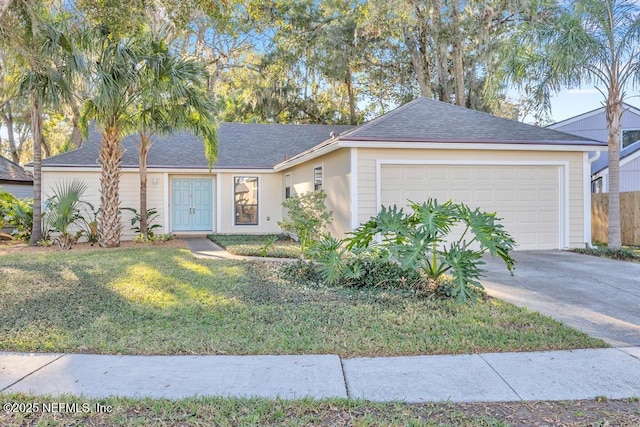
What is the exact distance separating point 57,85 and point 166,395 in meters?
8.45

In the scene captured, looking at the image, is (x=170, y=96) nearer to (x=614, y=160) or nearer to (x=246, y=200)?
(x=246, y=200)

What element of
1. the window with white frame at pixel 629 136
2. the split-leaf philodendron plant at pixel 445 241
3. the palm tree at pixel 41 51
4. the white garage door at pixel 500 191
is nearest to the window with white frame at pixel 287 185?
the white garage door at pixel 500 191

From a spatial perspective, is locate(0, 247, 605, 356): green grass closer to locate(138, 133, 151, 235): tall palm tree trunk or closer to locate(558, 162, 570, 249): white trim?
locate(138, 133, 151, 235): tall palm tree trunk

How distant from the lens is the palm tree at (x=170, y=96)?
9523 mm

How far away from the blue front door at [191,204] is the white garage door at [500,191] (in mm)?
7931

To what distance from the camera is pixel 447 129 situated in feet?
34.0

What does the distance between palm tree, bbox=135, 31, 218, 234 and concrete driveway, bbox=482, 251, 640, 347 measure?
7559mm

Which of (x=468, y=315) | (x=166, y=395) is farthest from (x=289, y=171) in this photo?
(x=166, y=395)

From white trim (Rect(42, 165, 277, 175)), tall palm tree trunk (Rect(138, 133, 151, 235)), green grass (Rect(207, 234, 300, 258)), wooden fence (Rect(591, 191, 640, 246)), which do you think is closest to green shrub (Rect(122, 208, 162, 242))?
Result: tall palm tree trunk (Rect(138, 133, 151, 235))

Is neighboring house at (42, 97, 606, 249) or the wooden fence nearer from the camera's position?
neighboring house at (42, 97, 606, 249)

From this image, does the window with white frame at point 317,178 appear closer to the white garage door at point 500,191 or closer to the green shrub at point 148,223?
the white garage door at point 500,191

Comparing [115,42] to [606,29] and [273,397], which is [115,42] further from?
[606,29]

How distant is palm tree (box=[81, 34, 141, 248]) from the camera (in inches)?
361

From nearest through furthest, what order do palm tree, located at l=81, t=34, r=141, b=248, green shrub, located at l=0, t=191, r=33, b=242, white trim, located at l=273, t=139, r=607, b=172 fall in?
palm tree, located at l=81, t=34, r=141, b=248
white trim, located at l=273, t=139, r=607, b=172
green shrub, located at l=0, t=191, r=33, b=242
